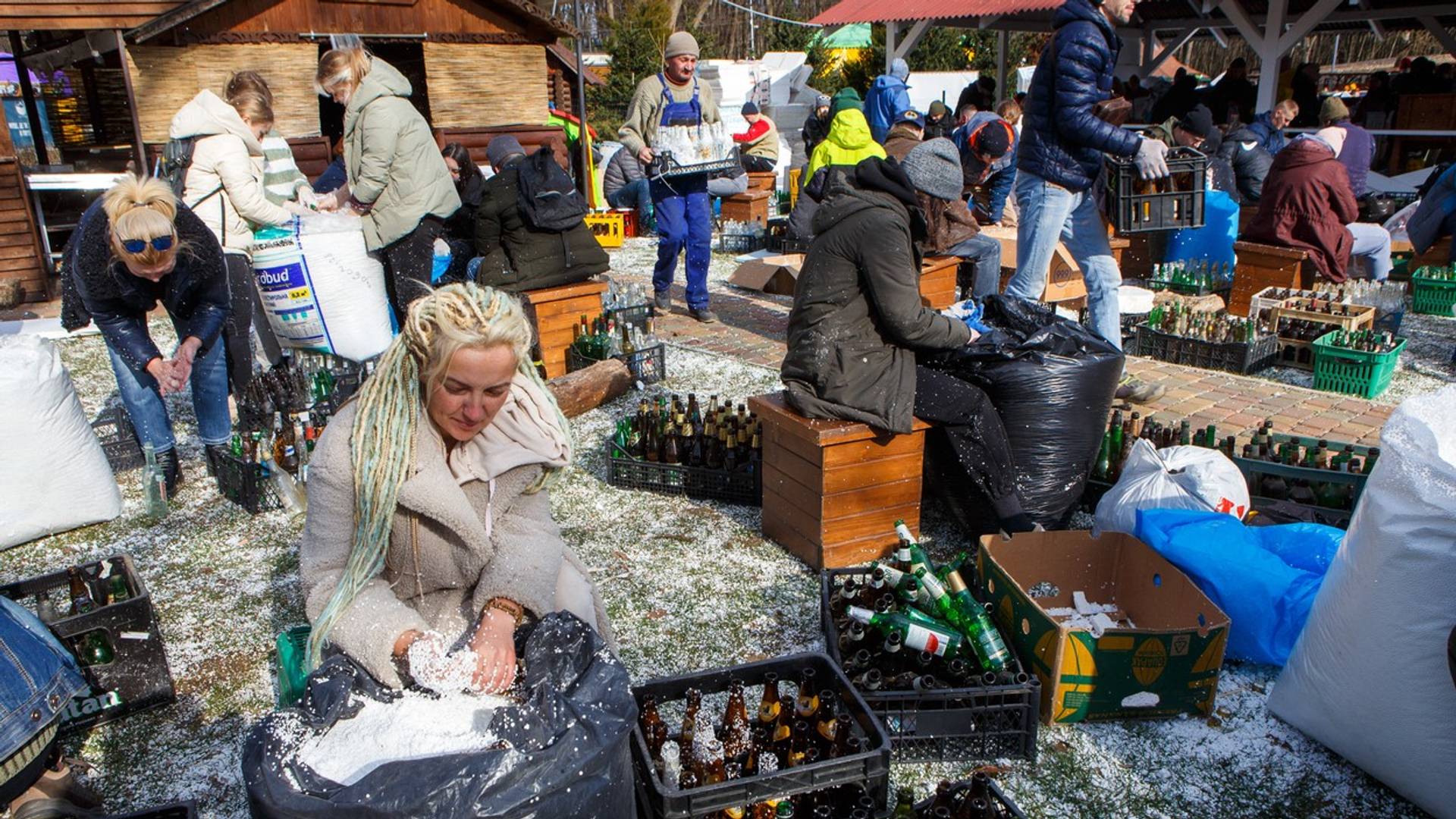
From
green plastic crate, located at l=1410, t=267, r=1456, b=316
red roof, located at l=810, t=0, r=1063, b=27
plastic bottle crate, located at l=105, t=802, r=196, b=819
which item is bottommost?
plastic bottle crate, located at l=105, t=802, r=196, b=819

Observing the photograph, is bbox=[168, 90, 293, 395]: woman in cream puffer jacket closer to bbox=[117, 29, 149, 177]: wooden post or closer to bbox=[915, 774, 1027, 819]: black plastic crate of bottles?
bbox=[915, 774, 1027, 819]: black plastic crate of bottles

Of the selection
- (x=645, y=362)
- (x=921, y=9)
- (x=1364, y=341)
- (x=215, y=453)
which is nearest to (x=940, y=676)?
(x=645, y=362)

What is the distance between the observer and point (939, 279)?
23.2ft

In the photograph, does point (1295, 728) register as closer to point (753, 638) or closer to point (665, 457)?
point (753, 638)

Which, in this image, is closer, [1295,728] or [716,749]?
[716,749]

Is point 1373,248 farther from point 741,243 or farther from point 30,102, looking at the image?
point 30,102

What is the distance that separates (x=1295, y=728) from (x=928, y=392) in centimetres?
172

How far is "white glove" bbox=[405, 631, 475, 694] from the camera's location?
2.02 meters

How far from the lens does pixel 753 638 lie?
3.47m

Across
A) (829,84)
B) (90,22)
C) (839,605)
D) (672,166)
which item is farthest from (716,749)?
(829,84)

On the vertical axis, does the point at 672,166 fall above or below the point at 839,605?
above

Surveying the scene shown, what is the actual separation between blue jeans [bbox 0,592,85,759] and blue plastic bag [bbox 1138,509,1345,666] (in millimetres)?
3334

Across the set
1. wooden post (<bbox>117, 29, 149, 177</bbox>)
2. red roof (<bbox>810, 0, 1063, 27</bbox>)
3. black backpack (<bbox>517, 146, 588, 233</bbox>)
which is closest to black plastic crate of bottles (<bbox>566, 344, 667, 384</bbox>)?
black backpack (<bbox>517, 146, 588, 233</bbox>)

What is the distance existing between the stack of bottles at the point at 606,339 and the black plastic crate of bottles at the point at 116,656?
11.3ft
